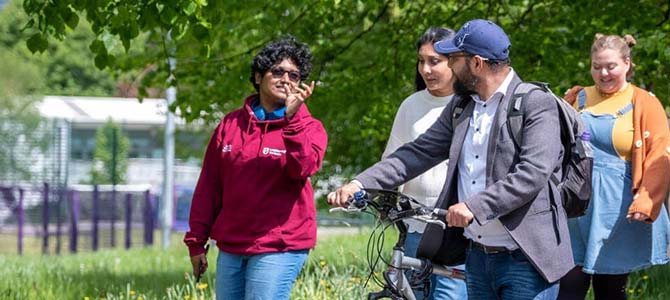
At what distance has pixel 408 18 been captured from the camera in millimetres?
12812

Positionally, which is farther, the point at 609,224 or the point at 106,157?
the point at 106,157

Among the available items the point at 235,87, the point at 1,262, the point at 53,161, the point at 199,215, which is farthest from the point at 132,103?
the point at 199,215

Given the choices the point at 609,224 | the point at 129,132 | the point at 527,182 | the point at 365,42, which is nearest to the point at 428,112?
the point at 609,224

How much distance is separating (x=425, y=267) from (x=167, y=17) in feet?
12.6

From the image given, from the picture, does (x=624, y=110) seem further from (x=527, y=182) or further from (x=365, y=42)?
(x=365, y=42)

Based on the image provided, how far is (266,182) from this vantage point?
→ 18.7ft

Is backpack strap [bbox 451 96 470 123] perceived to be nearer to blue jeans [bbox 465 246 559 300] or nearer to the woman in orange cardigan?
blue jeans [bbox 465 246 559 300]

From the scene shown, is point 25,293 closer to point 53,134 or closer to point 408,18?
point 408,18

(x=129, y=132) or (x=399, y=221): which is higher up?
(x=129, y=132)

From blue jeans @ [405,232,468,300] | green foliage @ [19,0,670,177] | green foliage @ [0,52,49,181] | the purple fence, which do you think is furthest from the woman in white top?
green foliage @ [0,52,49,181]

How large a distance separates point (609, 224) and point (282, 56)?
1966mm

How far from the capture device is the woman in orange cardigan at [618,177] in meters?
6.34

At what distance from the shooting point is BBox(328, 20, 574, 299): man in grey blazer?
442cm

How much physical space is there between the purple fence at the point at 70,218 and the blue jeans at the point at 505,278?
19819mm
